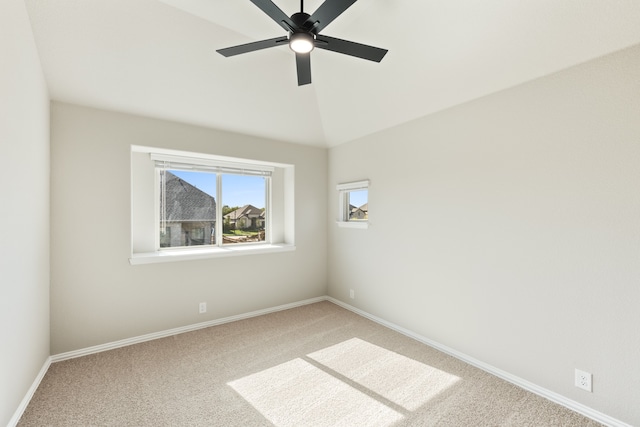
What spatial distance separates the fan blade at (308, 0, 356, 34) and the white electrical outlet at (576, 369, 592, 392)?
2.67m

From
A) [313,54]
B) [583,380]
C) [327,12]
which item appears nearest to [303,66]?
[327,12]

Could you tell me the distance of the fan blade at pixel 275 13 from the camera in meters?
1.41

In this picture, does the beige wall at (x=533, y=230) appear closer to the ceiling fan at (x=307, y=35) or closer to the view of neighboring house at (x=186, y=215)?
the ceiling fan at (x=307, y=35)

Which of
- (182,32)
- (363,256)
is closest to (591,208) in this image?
(363,256)

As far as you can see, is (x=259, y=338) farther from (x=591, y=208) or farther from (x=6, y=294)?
(x=591, y=208)

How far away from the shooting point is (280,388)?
6.89 ft

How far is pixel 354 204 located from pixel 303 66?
223cm

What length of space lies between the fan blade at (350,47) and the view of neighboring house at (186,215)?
2.45 m

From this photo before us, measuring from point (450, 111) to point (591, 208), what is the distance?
1340 millimetres

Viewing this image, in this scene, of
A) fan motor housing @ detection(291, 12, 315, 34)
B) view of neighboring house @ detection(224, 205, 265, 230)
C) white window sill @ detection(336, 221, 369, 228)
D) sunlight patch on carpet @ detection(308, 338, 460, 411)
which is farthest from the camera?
view of neighboring house @ detection(224, 205, 265, 230)

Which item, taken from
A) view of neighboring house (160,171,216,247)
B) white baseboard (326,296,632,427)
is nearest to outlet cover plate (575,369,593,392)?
white baseboard (326,296,632,427)

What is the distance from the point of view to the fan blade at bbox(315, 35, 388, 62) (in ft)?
5.49

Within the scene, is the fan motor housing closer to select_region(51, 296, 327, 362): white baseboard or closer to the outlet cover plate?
the outlet cover plate

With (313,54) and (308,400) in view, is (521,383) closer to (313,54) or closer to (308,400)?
(308,400)
